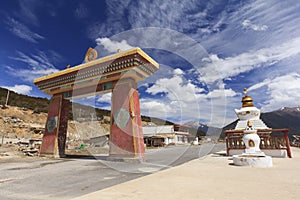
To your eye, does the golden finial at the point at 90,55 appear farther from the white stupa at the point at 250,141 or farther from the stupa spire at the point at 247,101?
the stupa spire at the point at 247,101

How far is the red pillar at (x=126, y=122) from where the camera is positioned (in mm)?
9961

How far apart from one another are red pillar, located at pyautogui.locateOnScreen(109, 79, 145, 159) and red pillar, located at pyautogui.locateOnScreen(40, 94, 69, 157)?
206 inches

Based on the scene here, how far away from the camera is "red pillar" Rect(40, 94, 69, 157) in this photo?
1318 centimetres

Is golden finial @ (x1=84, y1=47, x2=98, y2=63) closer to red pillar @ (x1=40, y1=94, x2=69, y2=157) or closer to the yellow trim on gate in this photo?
the yellow trim on gate

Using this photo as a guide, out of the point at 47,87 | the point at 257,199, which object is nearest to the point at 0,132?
the point at 47,87

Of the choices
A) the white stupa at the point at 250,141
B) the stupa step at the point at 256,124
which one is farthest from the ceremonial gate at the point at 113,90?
the stupa step at the point at 256,124

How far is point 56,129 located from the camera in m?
13.4

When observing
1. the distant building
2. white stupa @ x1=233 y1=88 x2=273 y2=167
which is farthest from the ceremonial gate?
the distant building

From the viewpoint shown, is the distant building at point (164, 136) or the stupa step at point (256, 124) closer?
A: the stupa step at point (256, 124)

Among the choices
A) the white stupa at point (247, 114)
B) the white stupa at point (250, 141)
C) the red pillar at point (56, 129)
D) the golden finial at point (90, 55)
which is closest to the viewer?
the white stupa at point (250, 141)

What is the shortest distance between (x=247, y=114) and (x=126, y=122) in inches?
391

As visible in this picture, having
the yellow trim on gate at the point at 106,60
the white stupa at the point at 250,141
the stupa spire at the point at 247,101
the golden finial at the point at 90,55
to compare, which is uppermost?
the golden finial at the point at 90,55

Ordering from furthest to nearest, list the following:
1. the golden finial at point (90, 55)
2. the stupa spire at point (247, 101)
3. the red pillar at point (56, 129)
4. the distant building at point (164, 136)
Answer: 1. the distant building at point (164, 136)
2. the stupa spire at point (247, 101)
3. the red pillar at point (56, 129)
4. the golden finial at point (90, 55)

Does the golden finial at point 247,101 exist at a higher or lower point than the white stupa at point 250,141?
higher
